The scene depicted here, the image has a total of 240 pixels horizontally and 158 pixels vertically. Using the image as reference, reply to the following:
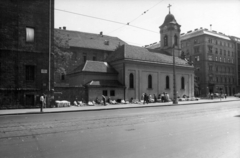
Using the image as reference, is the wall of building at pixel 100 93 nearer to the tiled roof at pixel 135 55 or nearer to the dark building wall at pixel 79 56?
the tiled roof at pixel 135 55

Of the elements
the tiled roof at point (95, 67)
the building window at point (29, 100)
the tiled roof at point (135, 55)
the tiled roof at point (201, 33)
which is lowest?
the building window at point (29, 100)

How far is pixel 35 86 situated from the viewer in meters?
23.5

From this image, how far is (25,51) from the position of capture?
23.2 m

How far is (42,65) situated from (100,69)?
37.3ft

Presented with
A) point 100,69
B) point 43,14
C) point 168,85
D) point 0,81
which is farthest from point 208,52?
point 0,81

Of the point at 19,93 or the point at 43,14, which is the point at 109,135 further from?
the point at 43,14

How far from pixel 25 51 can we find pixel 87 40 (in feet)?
84.6

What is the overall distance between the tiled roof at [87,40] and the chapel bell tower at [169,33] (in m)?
12.6

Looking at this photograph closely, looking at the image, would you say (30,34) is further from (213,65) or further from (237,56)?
(237,56)

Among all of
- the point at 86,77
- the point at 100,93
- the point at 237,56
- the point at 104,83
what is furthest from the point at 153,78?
the point at 237,56

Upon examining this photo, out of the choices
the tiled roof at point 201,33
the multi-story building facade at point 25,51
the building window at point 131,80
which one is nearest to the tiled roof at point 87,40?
the building window at point 131,80

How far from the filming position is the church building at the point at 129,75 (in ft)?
104

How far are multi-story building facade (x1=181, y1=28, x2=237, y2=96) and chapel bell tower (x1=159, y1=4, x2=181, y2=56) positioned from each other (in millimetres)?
18591

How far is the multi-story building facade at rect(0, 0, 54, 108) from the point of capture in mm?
22047
